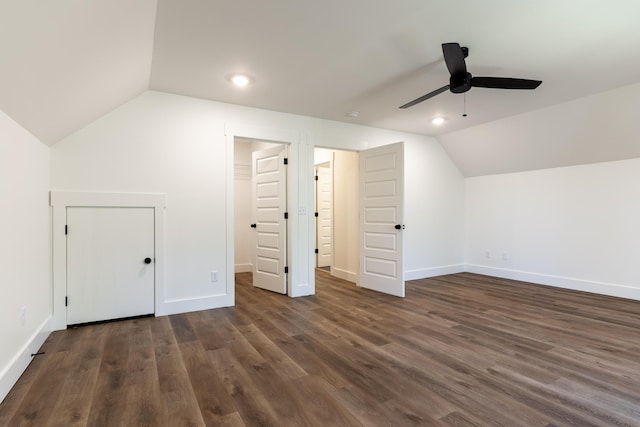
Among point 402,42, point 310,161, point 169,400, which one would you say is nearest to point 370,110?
point 310,161

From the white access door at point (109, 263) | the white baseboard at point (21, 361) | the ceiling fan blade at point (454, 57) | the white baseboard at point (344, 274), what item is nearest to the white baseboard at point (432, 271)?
the white baseboard at point (344, 274)

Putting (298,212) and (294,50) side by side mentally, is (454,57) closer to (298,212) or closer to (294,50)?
(294,50)

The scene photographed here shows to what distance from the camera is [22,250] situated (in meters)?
2.33

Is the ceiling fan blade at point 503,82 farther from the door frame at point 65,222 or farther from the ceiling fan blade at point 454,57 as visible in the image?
the door frame at point 65,222

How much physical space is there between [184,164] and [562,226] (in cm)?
560

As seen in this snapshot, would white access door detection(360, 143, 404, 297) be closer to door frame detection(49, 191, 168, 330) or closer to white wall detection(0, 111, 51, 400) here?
door frame detection(49, 191, 168, 330)

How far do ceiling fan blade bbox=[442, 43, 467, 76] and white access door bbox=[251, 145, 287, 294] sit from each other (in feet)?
8.13

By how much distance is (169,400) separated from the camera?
191 centimetres

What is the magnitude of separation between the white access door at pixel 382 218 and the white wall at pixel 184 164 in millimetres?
624

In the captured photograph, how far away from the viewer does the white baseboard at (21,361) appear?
1.93 m

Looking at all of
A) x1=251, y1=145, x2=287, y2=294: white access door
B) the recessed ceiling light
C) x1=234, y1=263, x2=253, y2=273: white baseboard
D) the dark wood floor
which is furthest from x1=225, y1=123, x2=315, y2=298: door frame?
x1=234, y1=263, x2=253, y2=273: white baseboard

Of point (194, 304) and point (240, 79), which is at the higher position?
point (240, 79)

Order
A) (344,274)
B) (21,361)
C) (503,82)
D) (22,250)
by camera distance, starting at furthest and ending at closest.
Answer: (344,274), (503,82), (22,250), (21,361)

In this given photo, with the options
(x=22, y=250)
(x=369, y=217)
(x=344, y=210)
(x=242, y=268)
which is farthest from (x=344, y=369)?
(x=242, y=268)
